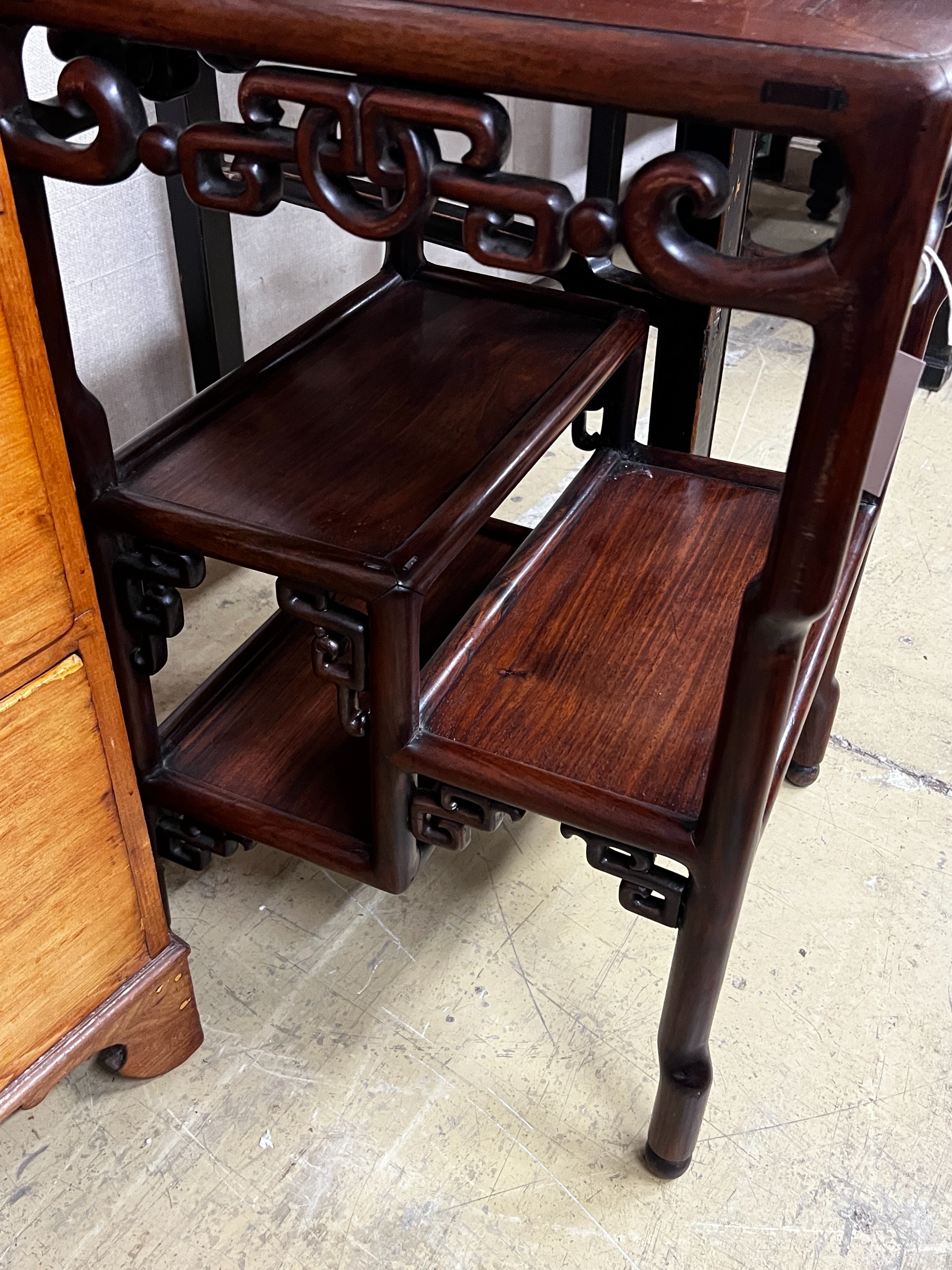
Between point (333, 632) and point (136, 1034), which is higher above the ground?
point (333, 632)

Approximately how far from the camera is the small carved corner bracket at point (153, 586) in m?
0.89

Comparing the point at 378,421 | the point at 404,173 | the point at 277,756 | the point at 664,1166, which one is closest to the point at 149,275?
the point at 378,421

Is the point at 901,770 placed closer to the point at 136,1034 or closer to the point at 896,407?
the point at 896,407

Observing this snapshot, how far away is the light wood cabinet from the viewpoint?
71 centimetres

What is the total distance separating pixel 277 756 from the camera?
3.36 ft

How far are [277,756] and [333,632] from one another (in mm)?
235

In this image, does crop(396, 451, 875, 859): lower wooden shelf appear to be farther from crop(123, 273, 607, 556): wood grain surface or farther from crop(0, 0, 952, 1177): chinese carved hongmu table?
crop(123, 273, 607, 556): wood grain surface

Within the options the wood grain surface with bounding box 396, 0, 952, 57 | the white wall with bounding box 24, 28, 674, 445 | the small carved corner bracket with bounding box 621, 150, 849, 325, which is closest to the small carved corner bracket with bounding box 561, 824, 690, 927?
the small carved corner bracket with bounding box 621, 150, 849, 325

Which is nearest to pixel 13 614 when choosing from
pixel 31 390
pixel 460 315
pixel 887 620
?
pixel 31 390

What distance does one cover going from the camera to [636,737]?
0.87m

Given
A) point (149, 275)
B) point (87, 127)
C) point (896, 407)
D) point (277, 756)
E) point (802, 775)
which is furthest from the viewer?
point (149, 275)

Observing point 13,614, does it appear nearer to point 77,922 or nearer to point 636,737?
point 77,922

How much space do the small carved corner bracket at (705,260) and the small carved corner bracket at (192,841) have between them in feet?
2.08

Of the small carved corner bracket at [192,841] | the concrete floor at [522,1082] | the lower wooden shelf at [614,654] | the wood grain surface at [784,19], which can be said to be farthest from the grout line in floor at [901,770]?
the wood grain surface at [784,19]
